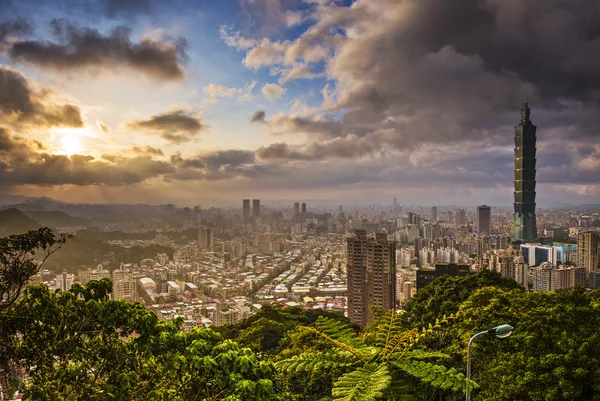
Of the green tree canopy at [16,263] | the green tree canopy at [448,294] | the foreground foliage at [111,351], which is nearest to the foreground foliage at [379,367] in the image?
the foreground foliage at [111,351]

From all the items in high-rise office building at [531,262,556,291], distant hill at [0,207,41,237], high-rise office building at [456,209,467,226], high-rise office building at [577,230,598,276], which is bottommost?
high-rise office building at [531,262,556,291]

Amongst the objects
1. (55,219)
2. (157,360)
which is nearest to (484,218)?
(55,219)

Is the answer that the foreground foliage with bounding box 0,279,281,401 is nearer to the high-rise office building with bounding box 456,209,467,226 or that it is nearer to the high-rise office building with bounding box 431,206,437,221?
the high-rise office building with bounding box 431,206,437,221

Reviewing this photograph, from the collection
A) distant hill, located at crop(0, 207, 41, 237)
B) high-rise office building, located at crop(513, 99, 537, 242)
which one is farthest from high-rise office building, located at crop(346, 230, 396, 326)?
high-rise office building, located at crop(513, 99, 537, 242)

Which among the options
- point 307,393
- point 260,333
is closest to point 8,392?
point 307,393

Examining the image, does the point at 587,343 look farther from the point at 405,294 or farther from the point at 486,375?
the point at 405,294

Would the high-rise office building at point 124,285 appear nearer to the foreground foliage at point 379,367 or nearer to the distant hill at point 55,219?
the distant hill at point 55,219

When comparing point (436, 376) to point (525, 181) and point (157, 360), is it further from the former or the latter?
point (525, 181)

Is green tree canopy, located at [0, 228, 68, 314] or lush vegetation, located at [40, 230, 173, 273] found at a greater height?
green tree canopy, located at [0, 228, 68, 314]

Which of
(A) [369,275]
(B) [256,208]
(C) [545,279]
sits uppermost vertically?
(B) [256,208]
